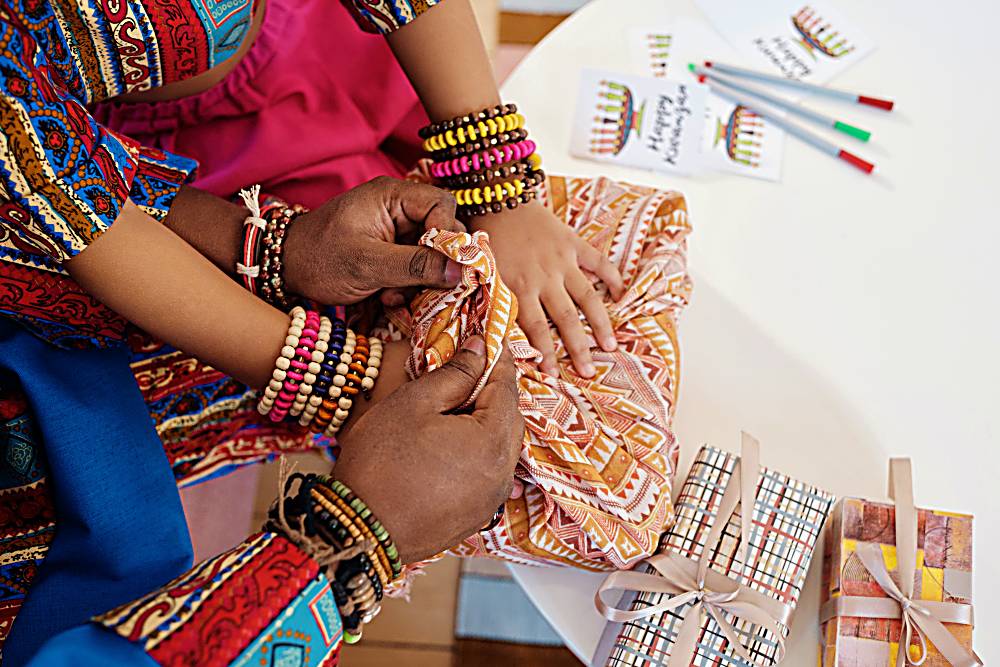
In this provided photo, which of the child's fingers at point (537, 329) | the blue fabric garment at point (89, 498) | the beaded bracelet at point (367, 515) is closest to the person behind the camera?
the beaded bracelet at point (367, 515)

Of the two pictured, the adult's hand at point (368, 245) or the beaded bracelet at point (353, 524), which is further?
the adult's hand at point (368, 245)

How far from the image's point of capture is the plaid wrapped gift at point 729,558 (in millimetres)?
763

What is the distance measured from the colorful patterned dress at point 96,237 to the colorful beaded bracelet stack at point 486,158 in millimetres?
122

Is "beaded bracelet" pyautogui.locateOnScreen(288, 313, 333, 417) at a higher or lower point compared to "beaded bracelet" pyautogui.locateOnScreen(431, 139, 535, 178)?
lower

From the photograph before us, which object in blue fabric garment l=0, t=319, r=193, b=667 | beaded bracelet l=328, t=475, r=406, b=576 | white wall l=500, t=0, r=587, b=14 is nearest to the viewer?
beaded bracelet l=328, t=475, r=406, b=576

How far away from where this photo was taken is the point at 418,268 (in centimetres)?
73

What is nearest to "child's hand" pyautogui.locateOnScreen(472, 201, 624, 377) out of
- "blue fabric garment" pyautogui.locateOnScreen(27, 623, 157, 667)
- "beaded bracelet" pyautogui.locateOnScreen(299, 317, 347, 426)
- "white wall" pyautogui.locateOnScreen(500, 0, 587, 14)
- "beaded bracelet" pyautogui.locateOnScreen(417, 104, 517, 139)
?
"beaded bracelet" pyautogui.locateOnScreen(417, 104, 517, 139)

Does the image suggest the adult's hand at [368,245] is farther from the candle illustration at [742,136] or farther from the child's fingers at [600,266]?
the candle illustration at [742,136]

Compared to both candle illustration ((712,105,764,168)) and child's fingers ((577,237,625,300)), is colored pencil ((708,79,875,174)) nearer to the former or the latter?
candle illustration ((712,105,764,168))

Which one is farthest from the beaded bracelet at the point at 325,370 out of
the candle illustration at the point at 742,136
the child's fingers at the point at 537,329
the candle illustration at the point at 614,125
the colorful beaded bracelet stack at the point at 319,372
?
the candle illustration at the point at 742,136

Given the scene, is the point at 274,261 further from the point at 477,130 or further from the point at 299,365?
the point at 477,130

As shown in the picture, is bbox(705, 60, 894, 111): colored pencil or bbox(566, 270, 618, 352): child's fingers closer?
bbox(566, 270, 618, 352): child's fingers

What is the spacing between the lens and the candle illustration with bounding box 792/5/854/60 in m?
1.14

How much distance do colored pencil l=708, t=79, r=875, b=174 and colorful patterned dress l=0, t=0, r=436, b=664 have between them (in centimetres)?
48
